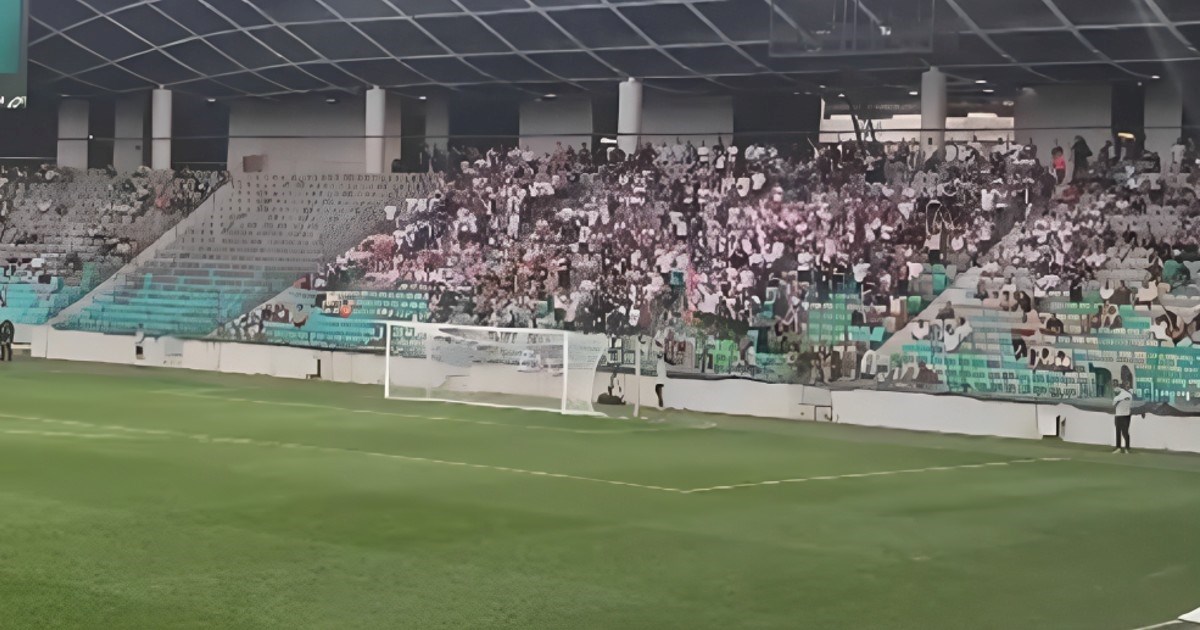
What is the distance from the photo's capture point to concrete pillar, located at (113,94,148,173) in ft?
146

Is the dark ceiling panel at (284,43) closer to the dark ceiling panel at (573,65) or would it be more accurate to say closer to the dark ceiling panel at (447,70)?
the dark ceiling panel at (447,70)

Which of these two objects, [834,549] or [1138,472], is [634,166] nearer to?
[1138,472]

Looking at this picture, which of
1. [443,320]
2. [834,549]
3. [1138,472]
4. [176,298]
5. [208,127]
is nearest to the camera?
[834,549]

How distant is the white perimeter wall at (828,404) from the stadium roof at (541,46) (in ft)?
21.0

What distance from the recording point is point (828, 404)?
24188mm

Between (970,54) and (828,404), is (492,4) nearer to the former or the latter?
(970,54)

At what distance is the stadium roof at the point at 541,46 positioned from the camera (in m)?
29.5

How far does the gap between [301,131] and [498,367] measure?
20.2 metres

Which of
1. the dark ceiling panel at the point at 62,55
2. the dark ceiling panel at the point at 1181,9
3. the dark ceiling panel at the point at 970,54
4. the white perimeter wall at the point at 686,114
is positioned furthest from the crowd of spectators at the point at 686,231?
the dark ceiling panel at the point at 62,55

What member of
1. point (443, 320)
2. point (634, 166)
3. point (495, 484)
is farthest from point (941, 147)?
point (495, 484)

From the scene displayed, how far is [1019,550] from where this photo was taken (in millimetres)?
12742

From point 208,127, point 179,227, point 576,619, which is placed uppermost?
point 208,127

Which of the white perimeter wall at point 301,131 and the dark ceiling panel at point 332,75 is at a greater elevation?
the dark ceiling panel at point 332,75

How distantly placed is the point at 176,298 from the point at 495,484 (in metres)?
20.4
